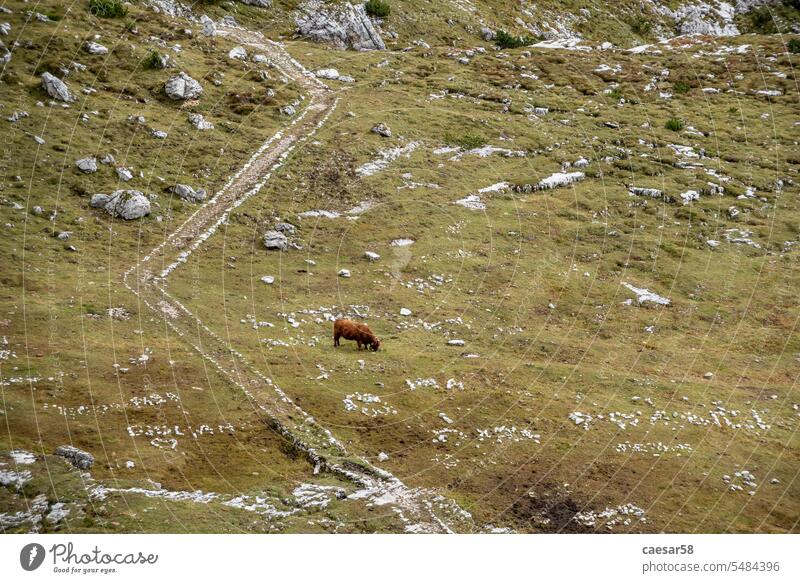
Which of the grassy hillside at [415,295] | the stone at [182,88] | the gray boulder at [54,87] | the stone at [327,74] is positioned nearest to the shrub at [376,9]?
the grassy hillside at [415,295]

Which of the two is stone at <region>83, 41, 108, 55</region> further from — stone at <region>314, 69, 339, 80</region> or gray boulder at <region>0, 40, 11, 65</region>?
stone at <region>314, 69, 339, 80</region>

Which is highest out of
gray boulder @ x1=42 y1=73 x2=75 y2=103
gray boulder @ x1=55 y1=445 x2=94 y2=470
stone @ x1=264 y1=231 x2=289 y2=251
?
gray boulder @ x1=42 y1=73 x2=75 y2=103

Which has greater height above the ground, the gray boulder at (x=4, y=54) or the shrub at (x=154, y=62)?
the gray boulder at (x=4, y=54)

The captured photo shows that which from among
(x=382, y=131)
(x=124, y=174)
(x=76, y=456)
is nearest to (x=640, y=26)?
(x=382, y=131)

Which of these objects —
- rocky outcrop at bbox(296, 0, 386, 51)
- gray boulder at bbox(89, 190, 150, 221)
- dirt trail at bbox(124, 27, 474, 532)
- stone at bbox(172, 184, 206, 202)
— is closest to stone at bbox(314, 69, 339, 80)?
dirt trail at bbox(124, 27, 474, 532)

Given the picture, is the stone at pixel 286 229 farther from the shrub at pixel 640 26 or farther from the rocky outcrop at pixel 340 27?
the shrub at pixel 640 26
